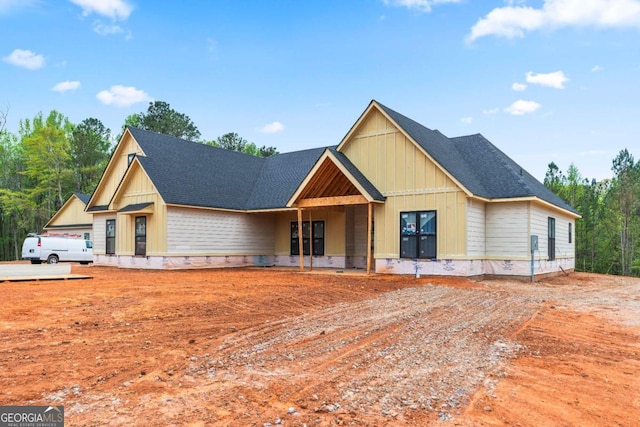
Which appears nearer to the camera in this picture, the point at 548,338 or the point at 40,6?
the point at 548,338

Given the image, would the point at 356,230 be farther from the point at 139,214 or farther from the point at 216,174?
the point at 139,214

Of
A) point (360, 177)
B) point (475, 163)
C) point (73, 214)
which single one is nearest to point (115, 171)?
point (73, 214)

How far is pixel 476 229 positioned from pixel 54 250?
2238 cm

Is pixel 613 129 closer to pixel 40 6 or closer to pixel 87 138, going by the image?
pixel 40 6

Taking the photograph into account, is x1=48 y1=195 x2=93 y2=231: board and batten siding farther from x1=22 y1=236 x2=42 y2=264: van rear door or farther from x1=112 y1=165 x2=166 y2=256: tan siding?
x1=112 y1=165 x2=166 y2=256: tan siding

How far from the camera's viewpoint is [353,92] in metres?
28.0

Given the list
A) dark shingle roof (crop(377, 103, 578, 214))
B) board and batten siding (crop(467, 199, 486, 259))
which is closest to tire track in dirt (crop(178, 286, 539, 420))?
board and batten siding (crop(467, 199, 486, 259))

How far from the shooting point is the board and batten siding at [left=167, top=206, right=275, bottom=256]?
804 inches

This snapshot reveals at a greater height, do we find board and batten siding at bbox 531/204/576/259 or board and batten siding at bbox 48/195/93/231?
board and batten siding at bbox 48/195/93/231

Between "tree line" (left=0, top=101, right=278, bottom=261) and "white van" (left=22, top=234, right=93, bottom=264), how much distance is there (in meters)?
20.4

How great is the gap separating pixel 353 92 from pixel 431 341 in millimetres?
23253

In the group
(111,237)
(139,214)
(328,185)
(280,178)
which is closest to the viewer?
(328,185)

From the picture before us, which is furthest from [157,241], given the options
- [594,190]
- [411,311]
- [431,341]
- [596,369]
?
[594,190]

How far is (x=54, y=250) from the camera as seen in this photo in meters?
24.9
